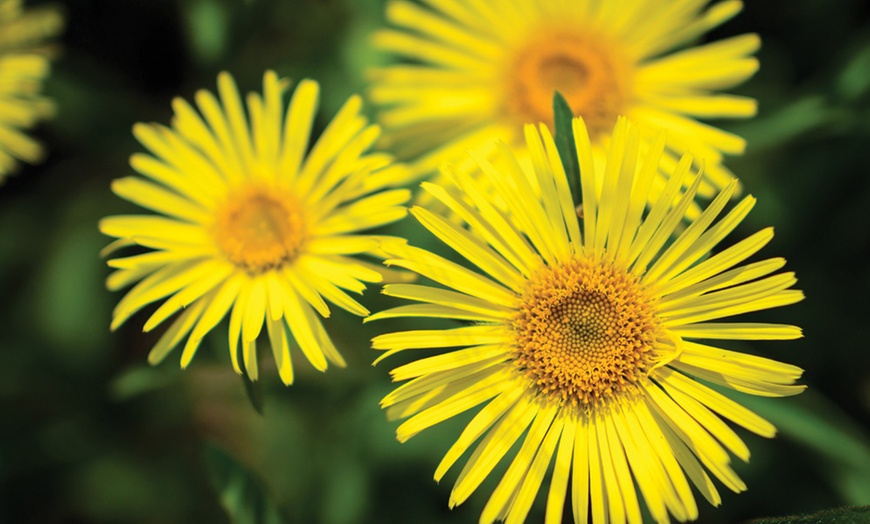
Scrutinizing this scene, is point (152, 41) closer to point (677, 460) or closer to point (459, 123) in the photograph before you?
point (459, 123)

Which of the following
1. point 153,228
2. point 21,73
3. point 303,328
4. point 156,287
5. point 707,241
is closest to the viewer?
point 707,241

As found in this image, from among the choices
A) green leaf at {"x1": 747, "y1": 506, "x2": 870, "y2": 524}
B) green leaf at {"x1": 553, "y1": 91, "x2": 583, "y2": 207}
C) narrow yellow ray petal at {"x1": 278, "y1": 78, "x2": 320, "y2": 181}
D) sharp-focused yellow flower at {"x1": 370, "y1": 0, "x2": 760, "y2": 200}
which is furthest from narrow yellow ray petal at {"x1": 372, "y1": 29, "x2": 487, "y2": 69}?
green leaf at {"x1": 747, "y1": 506, "x2": 870, "y2": 524}

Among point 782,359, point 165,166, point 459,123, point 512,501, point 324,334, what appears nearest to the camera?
point 512,501

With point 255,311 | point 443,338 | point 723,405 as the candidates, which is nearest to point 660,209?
point 723,405

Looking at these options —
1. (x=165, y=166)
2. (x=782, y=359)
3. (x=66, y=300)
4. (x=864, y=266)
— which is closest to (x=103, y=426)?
(x=66, y=300)

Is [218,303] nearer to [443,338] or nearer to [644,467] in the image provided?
[443,338]

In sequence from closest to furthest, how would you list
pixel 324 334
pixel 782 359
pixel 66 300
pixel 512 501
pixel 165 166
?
pixel 512 501 → pixel 324 334 → pixel 165 166 → pixel 782 359 → pixel 66 300
